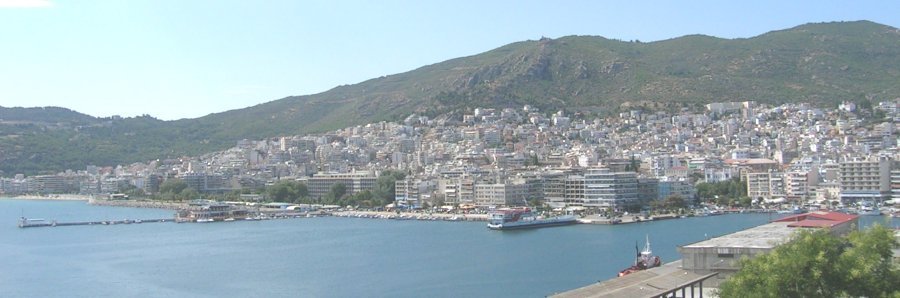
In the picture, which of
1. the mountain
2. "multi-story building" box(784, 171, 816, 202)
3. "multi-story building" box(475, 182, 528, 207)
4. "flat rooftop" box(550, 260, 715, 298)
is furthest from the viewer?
the mountain

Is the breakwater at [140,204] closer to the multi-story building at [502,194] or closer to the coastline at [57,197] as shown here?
the coastline at [57,197]

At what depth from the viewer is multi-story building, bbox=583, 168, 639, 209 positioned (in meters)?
45.3

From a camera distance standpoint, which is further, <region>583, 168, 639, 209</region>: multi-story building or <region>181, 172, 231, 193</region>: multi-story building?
<region>181, 172, 231, 193</region>: multi-story building

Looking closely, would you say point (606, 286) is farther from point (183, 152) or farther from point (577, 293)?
point (183, 152)

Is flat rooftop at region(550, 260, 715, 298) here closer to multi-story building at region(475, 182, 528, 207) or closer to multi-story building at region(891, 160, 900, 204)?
multi-story building at region(891, 160, 900, 204)

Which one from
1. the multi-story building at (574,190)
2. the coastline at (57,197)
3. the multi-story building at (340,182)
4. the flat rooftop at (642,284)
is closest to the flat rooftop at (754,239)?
the flat rooftop at (642,284)

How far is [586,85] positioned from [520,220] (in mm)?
50920

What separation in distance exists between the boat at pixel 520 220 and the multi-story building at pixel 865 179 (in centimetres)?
1193

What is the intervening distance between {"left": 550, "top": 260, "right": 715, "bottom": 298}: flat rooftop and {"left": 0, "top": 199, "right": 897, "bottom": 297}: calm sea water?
5185mm

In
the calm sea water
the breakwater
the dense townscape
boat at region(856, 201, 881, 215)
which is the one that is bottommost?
the calm sea water

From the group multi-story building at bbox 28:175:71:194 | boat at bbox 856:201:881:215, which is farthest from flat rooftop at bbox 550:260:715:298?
multi-story building at bbox 28:175:71:194

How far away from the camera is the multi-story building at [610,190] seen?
4531 centimetres

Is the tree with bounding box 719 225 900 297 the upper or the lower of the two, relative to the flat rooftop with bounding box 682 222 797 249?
upper

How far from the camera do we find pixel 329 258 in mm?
28562
